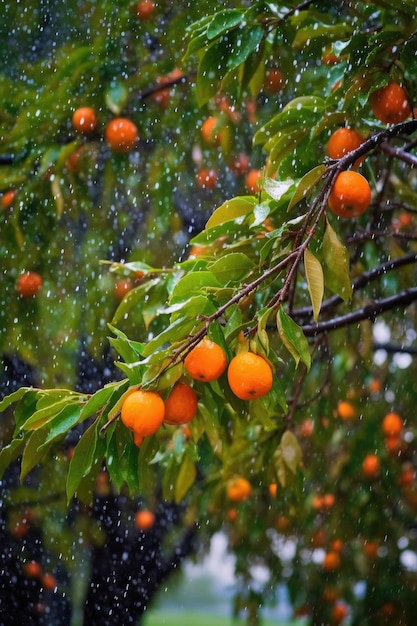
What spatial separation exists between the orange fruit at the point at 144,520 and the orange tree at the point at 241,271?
0.09m

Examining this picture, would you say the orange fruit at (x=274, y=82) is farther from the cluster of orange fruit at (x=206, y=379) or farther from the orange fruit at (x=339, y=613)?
the orange fruit at (x=339, y=613)

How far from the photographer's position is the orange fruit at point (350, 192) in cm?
77

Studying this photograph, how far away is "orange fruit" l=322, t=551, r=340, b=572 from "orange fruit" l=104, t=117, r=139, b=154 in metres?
1.23

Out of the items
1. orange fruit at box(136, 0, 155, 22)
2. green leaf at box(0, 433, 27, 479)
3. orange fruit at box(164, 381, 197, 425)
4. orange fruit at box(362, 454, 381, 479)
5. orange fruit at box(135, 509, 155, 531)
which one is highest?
orange fruit at box(136, 0, 155, 22)

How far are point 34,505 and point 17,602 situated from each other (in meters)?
0.32

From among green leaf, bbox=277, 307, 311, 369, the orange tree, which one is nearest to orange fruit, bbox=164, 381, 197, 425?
the orange tree

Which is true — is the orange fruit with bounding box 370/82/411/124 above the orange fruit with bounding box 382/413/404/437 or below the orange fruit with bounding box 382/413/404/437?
above

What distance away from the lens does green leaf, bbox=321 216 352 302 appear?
2.50 ft

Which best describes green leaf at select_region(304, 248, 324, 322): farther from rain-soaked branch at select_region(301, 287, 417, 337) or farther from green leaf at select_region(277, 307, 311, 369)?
rain-soaked branch at select_region(301, 287, 417, 337)


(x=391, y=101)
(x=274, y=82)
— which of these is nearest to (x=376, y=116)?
(x=391, y=101)

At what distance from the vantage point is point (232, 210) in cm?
88

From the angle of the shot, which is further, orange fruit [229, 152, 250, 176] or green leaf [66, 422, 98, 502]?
orange fruit [229, 152, 250, 176]

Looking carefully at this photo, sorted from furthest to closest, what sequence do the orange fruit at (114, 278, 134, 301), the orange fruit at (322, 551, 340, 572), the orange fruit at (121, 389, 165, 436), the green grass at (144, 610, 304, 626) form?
1. the green grass at (144, 610, 304, 626)
2. the orange fruit at (322, 551, 340, 572)
3. the orange fruit at (114, 278, 134, 301)
4. the orange fruit at (121, 389, 165, 436)

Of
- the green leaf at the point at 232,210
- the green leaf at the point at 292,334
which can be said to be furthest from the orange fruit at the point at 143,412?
the green leaf at the point at 232,210
